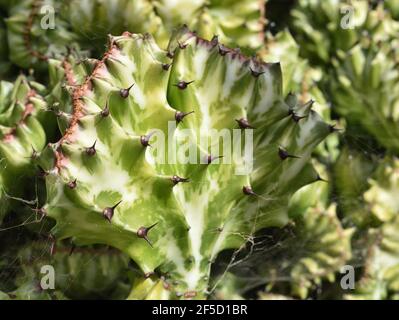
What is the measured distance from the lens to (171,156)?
1799 millimetres

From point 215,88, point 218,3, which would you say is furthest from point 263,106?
point 218,3

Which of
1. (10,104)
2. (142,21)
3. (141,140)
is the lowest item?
(141,140)

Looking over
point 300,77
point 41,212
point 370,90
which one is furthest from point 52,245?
point 370,90

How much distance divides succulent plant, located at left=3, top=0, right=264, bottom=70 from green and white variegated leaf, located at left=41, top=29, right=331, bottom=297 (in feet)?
0.97

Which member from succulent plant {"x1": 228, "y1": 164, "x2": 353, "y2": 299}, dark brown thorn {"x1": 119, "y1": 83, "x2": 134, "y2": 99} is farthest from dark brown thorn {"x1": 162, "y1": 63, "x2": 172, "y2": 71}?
succulent plant {"x1": 228, "y1": 164, "x2": 353, "y2": 299}

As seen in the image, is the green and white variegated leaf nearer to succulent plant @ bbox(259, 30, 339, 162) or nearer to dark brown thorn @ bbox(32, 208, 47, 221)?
dark brown thorn @ bbox(32, 208, 47, 221)

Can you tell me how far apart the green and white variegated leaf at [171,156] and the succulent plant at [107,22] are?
0.29m

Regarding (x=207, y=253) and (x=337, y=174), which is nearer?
(x=207, y=253)

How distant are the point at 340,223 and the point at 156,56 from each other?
3.48ft

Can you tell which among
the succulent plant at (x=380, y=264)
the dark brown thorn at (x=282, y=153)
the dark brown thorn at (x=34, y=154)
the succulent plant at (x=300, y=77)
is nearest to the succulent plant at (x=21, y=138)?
the dark brown thorn at (x=34, y=154)

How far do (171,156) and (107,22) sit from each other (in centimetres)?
58

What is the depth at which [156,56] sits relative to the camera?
6.17 feet

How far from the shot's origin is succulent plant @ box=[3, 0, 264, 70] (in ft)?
7.23
